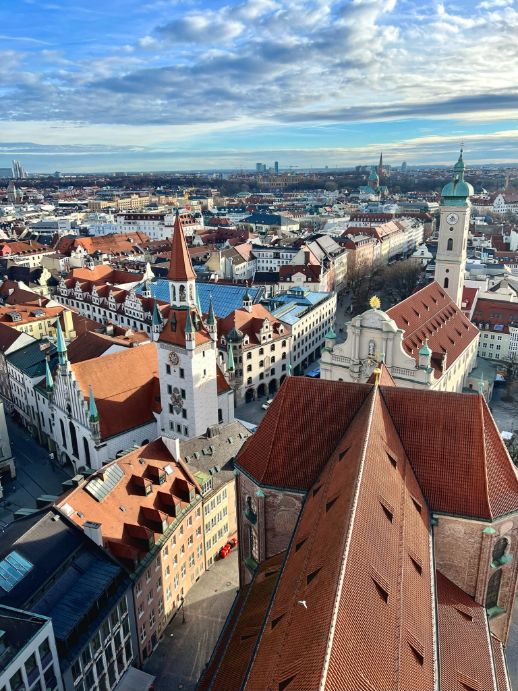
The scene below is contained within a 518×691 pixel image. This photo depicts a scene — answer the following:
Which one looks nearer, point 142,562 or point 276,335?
point 142,562

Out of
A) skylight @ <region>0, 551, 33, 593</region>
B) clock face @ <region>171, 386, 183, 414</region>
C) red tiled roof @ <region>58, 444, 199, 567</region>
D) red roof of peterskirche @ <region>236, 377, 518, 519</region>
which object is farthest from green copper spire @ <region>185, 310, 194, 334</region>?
skylight @ <region>0, 551, 33, 593</region>

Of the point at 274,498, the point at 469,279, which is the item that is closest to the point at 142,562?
the point at 274,498

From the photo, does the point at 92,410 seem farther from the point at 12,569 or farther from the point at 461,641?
the point at 461,641

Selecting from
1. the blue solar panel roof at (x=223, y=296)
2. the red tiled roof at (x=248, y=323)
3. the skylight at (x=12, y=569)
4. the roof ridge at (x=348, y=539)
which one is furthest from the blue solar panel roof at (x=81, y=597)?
the blue solar panel roof at (x=223, y=296)

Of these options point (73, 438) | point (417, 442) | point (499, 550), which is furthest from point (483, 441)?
point (73, 438)

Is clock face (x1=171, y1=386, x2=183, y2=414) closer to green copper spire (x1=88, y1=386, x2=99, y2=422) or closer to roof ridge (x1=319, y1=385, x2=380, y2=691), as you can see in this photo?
green copper spire (x1=88, y1=386, x2=99, y2=422)

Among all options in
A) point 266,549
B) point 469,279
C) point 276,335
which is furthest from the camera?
point 469,279

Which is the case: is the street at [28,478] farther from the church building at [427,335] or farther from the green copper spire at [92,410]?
the church building at [427,335]

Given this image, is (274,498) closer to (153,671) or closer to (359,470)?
(359,470)
